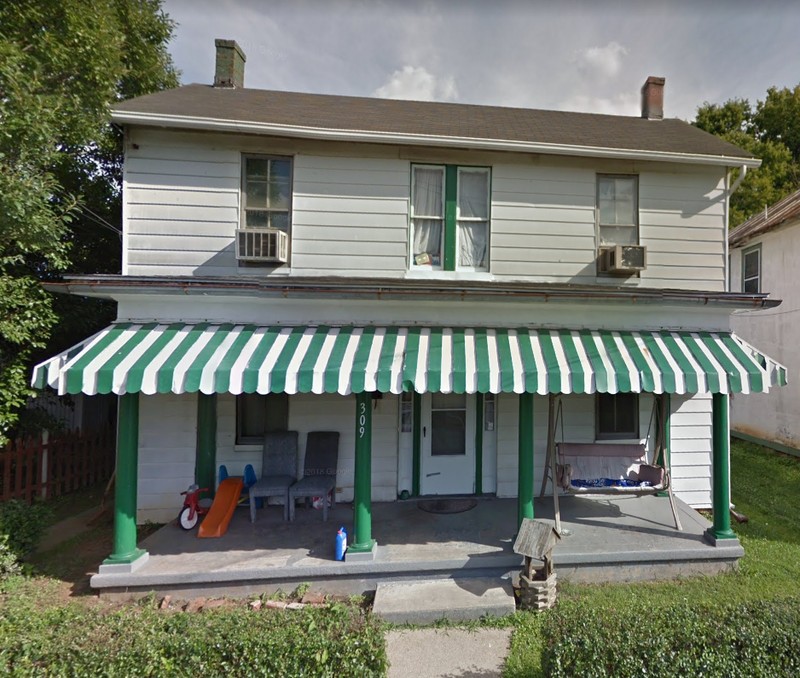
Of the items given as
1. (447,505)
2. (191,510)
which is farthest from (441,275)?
(191,510)

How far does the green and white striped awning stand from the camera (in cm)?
467

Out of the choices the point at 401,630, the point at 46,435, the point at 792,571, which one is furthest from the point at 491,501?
the point at 46,435

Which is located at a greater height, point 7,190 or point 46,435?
point 7,190

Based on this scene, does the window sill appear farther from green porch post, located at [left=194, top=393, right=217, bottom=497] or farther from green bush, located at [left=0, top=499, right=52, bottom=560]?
green bush, located at [left=0, top=499, right=52, bottom=560]

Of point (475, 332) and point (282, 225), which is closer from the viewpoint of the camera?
point (475, 332)

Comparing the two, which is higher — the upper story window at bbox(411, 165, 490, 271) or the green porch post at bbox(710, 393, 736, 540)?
the upper story window at bbox(411, 165, 490, 271)

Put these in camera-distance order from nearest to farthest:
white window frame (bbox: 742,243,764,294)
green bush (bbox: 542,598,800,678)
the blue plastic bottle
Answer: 1. green bush (bbox: 542,598,800,678)
2. the blue plastic bottle
3. white window frame (bbox: 742,243,764,294)

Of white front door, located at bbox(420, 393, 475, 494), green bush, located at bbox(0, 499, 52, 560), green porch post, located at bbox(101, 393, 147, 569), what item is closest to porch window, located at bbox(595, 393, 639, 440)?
white front door, located at bbox(420, 393, 475, 494)

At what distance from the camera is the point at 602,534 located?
18.2 feet

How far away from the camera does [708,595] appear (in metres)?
4.73

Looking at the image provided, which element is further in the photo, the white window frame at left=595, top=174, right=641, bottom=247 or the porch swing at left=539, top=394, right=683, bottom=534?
the white window frame at left=595, top=174, right=641, bottom=247

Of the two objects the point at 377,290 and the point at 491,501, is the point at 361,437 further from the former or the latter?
the point at 491,501

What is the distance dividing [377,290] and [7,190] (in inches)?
191

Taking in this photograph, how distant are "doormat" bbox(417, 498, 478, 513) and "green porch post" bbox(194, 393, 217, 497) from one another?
11.7ft
